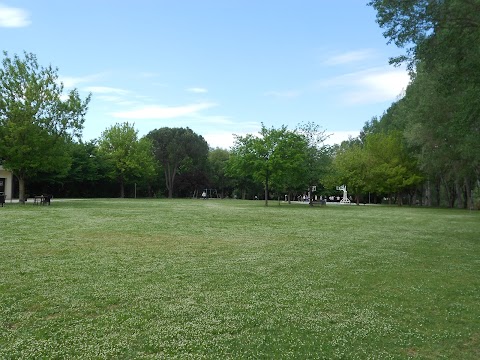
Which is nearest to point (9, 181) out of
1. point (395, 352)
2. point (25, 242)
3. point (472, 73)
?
point (25, 242)

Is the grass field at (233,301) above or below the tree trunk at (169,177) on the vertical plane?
below

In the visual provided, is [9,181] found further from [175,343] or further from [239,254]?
[175,343]

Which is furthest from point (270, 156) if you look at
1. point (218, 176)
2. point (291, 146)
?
point (218, 176)

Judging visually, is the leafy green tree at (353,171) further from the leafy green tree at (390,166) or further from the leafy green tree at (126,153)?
the leafy green tree at (126,153)

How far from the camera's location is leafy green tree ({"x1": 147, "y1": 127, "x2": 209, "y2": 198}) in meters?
71.7

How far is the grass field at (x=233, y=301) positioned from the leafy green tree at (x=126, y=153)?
51236 mm

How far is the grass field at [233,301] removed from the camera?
424cm

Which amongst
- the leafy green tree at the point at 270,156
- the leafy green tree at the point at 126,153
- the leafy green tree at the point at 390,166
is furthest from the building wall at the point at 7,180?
the leafy green tree at the point at 390,166

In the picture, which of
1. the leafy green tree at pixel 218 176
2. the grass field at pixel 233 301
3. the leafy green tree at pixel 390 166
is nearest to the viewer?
the grass field at pixel 233 301

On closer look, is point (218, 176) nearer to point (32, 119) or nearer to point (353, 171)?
point (353, 171)

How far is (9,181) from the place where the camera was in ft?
144

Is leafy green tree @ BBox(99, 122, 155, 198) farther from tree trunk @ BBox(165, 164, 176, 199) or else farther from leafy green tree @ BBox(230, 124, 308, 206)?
leafy green tree @ BBox(230, 124, 308, 206)

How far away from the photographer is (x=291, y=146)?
39.6 m

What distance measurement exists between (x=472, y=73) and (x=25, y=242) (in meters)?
13.8
